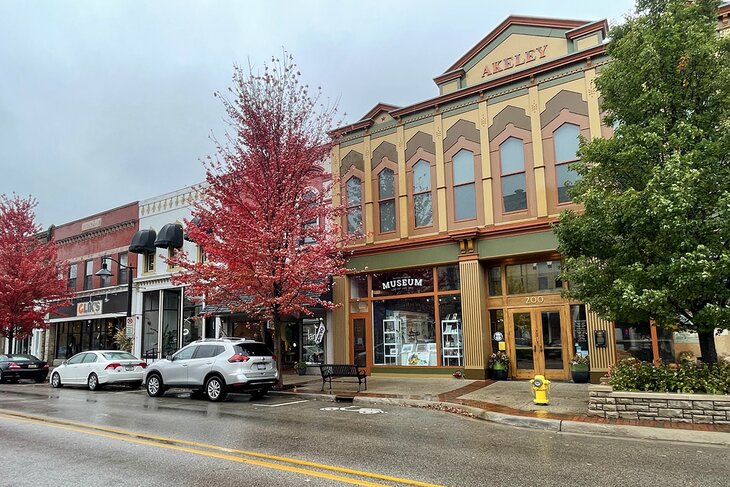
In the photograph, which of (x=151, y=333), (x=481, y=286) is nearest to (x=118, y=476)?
(x=481, y=286)

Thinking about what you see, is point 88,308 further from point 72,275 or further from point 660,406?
point 660,406

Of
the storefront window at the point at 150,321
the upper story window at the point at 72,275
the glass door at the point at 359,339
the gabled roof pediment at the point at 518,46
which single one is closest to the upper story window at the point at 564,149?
the gabled roof pediment at the point at 518,46

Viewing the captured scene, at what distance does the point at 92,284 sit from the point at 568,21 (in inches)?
1083

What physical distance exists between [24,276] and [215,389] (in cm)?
1810

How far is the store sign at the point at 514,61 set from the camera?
56.7ft

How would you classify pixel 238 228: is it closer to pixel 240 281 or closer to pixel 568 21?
pixel 240 281

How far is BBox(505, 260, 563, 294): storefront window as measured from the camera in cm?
1638

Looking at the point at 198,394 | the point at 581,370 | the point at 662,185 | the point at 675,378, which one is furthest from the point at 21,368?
the point at 662,185

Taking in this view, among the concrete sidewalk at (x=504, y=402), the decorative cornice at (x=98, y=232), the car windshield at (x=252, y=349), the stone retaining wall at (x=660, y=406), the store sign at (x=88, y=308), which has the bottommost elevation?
the concrete sidewalk at (x=504, y=402)

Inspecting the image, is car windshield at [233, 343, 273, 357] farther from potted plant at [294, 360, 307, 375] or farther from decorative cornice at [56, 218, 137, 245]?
decorative cornice at [56, 218, 137, 245]

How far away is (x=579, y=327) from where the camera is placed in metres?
15.7

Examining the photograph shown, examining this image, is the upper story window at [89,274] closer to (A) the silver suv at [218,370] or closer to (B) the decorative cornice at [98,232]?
(B) the decorative cornice at [98,232]

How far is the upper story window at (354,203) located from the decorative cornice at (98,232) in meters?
13.9

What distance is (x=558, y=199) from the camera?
634 inches
